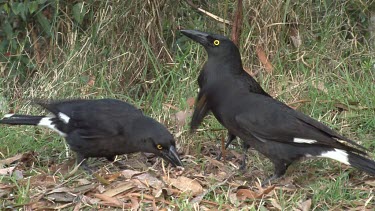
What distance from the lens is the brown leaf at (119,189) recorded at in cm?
542

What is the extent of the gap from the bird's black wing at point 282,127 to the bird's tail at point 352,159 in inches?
3.2

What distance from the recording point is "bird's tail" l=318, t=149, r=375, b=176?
557 cm

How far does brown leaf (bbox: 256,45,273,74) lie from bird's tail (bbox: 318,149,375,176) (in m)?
1.85

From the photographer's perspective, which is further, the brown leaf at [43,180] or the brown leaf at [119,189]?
the brown leaf at [43,180]

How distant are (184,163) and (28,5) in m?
2.61

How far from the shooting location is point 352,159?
5.62 m

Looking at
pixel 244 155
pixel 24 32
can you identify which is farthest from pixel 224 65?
pixel 24 32

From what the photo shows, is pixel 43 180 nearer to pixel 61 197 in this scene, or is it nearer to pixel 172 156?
pixel 61 197

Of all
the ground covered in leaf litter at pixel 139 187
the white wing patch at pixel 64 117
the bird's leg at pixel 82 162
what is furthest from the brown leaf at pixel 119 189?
the white wing patch at pixel 64 117

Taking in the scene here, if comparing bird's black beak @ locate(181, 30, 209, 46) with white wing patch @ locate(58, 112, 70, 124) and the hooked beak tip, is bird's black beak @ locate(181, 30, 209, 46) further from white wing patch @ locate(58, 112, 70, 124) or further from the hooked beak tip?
white wing patch @ locate(58, 112, 70, 124)

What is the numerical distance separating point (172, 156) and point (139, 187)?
0.43m

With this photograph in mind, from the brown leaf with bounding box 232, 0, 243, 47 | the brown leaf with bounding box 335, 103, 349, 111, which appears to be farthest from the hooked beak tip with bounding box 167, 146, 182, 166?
the brown leaf with bounding box 232, 0, 243, 47

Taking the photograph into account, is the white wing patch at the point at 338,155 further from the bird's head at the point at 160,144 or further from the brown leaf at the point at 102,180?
the brown leaf at the point at 102,180

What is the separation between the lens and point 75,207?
17.4ft
